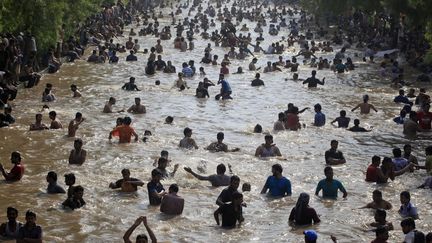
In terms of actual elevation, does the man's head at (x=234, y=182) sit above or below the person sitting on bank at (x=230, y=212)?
above

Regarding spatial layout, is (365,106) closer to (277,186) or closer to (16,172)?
(277,186)

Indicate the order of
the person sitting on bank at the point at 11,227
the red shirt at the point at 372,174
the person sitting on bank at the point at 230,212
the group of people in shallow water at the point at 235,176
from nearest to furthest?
the person sitting on bank at the point at 11,227 < the group of people in shallow water at the point at 235,176 < the person sitting on bank at the point at 230,212 < the red shirt at the point at 372,174

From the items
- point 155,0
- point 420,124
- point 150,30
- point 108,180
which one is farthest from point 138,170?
point 155,0

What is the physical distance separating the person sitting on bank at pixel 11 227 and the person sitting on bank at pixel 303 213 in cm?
499

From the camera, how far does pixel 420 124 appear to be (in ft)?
78.2

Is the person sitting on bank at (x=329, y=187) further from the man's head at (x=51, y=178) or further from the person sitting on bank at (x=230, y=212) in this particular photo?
the man's head at (x=51, y=178)

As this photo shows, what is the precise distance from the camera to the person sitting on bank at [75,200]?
14.7 metres

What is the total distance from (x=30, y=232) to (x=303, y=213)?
494 centimetres

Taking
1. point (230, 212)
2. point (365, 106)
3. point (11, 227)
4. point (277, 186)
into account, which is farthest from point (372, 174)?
point (365, 106)

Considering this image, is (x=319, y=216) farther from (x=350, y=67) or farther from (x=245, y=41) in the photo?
(x=245, y=41)

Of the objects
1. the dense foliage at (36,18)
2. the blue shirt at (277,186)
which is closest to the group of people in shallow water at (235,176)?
the blue shirt at (277,186)

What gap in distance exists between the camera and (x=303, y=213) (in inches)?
549

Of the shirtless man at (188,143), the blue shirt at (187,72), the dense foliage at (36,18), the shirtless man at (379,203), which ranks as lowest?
the shirtless man at (379,203)

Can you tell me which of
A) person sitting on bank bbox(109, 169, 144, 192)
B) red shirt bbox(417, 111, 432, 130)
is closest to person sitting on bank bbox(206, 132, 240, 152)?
person sitting on bank bbox(109, 169, 144, 192)
